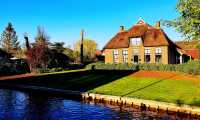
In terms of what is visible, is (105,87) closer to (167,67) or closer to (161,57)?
(167,67)

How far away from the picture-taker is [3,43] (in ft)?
438

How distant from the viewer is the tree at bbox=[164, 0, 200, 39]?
2611 centimetres

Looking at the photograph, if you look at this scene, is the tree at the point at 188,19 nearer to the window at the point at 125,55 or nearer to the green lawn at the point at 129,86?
the green lawn at the point at 129,86

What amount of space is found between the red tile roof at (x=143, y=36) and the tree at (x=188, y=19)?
3290 cm

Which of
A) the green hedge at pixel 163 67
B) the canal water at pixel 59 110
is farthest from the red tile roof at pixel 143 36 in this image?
the canal water at pixel 59 110

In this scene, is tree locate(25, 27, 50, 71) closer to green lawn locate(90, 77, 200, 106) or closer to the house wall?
the house wall

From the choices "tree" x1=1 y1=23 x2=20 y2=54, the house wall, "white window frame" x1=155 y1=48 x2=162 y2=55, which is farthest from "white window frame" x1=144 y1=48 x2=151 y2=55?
"tree" x1=1 y1=23 x2=20 y2=54

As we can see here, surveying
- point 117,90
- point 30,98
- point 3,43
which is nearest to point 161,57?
point 117,90

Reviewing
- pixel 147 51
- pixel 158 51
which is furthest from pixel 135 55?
pixel 158 51

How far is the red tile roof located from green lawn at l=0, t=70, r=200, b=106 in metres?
14.2

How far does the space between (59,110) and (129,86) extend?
12606 mm

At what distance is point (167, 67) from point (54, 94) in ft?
67.3

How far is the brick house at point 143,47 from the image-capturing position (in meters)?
61.6

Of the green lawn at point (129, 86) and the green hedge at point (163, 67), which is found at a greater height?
Answer: the green hedge at point (163, 67)
